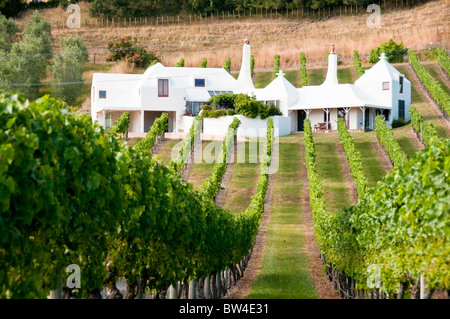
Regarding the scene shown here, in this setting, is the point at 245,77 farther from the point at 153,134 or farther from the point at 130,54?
the point at 130,54

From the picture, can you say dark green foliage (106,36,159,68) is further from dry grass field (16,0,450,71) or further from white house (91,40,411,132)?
white house (91,40,411,132)

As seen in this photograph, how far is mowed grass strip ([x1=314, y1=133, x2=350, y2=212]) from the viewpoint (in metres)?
34.8

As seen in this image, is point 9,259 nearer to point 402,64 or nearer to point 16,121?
point 16,121

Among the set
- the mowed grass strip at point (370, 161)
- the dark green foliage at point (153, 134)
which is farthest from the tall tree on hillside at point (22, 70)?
the mowed grass strip at point (370, 161)

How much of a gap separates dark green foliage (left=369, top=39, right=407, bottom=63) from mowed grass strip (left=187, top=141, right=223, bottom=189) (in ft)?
91.8

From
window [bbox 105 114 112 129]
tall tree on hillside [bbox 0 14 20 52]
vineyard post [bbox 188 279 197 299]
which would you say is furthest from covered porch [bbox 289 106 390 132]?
vineyard post [bbox 188 279 197 299]

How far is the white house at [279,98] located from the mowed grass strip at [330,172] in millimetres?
3696

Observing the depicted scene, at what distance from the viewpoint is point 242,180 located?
38.9 metres

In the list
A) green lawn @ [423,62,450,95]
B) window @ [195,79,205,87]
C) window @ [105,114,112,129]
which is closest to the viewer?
window @ [105,114,112,129]

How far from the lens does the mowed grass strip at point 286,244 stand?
20625 mm

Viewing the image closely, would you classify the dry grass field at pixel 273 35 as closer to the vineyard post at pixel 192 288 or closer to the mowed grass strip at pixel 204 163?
the mowed grass strip at pixel 204 163

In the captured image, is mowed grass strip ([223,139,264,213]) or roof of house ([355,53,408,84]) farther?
roof of house ([355,53,408,84])
